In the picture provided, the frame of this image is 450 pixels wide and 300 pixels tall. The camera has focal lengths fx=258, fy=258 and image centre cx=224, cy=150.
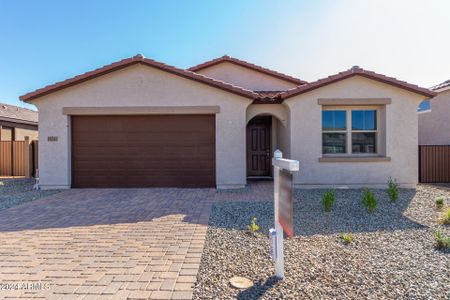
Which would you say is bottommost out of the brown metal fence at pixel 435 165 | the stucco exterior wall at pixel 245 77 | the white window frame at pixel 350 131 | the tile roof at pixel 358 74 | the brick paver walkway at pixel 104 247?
the brick paver walkway at pixel 104 247

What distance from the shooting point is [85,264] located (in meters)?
3.97

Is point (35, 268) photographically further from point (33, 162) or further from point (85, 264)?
point (33, 162)

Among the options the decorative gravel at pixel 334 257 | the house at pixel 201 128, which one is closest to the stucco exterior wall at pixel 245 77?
the house at pixel 201 128

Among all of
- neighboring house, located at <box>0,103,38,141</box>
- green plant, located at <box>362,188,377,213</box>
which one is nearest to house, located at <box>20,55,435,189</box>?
green plant, located at <box>362,188,377,213</box>

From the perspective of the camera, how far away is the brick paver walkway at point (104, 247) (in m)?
3.35

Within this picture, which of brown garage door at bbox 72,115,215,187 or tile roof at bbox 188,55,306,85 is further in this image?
tile roof at bbox 188,55,306,85

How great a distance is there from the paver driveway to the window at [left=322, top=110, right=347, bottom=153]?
559 cm

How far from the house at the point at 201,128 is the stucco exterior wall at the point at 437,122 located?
6.50 metres

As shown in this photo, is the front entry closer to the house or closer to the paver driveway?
the house

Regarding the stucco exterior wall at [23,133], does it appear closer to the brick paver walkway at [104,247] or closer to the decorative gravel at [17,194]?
the decorative gravel at [17,194]

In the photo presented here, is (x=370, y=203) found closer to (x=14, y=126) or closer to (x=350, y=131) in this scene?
(x=350, y=131)

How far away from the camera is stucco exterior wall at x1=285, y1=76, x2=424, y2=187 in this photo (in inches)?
386

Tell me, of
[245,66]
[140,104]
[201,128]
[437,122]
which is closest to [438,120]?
[437,122]

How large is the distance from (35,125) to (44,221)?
20.4 metres
